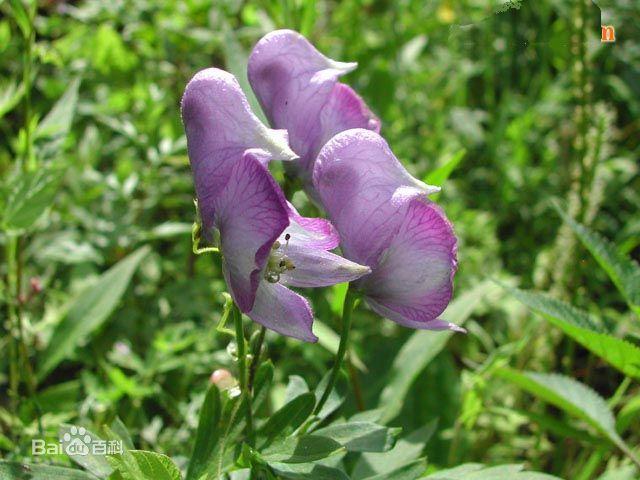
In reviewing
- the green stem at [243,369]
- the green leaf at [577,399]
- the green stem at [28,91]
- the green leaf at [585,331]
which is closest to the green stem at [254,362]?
the green stem at [243,369]

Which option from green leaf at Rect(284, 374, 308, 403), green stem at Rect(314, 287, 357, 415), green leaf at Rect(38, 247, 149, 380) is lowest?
green leaf at Rect(38, 247, 149, 380)

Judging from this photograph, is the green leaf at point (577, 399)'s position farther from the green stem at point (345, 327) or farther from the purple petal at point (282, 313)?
the purple petal at point (282, 313)

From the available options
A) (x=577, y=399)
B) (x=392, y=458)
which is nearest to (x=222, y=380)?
(x=392, y=458)

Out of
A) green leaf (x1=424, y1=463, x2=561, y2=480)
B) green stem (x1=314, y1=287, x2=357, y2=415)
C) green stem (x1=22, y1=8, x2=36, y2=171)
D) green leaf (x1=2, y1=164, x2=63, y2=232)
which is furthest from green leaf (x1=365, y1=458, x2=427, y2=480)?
green stem (x1=22, y1=8, x2=36, y2=171)

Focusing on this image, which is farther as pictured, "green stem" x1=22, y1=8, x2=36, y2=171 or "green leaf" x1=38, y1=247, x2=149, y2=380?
"green leaf" x1=38, y1=247, x2=149, y2=380

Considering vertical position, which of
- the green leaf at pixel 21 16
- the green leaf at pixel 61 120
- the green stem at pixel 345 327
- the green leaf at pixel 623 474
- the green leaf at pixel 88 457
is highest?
Answer: the green leaf at pixel 21 16

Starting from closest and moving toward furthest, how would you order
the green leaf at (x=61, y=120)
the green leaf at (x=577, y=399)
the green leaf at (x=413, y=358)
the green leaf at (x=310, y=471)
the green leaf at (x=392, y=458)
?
the green leaf at (x=310, y=471)
the green leaf at (x=392, y=458)
the green leaf at (x=577, y=399)
the green leaf at (x=61, y=120)
the green leaf at (x=413, y=358)

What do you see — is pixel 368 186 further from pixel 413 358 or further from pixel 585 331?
pixel 413 358

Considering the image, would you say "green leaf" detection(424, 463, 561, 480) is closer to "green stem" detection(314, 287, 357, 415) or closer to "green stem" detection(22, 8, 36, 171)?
"green stem" detection(314, 287, 357, 415)
